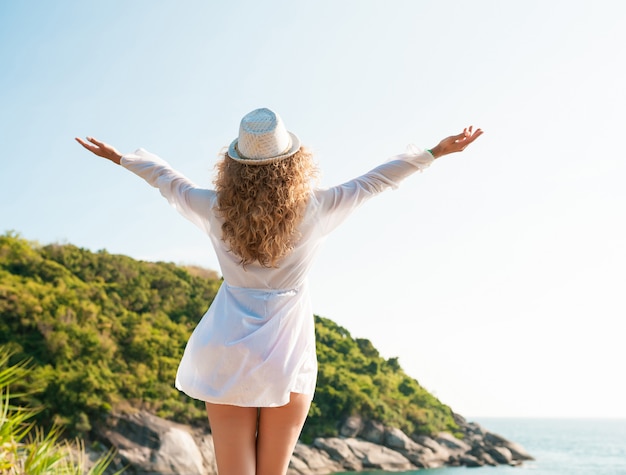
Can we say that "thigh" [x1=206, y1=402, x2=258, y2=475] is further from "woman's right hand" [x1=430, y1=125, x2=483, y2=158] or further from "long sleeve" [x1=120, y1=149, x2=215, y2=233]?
"woman's right hand" [x1=430, y1=125, x2=483, y2=158]

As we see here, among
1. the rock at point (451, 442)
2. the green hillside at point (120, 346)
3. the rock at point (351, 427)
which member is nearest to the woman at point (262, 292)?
the green hillside at point (120, 346)

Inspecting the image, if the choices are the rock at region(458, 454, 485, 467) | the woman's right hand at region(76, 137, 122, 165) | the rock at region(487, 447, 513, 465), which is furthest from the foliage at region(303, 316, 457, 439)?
the woman's right hand at region(76, 137, 122, 165)

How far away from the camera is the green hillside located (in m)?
19.5

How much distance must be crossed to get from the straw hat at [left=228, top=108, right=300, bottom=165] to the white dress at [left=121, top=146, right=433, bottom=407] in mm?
151

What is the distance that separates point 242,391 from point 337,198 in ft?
2.02

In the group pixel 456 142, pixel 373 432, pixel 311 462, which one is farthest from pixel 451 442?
pixel 456 142

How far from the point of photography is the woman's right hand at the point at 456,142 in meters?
2.07

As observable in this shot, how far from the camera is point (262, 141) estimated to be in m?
1.91

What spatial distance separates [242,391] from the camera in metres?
1.83

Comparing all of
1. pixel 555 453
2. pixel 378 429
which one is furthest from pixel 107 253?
pixel 555 453

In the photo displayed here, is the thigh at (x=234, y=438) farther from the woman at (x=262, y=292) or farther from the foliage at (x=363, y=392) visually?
the foliage at (x=363, y=392)

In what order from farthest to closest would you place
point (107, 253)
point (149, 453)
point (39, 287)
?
point (107, 253)
point (39, 287)
point (149, 453)

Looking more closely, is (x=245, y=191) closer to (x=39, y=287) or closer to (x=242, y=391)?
(x=242, y=391)

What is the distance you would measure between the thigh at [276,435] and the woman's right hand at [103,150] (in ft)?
3.28
